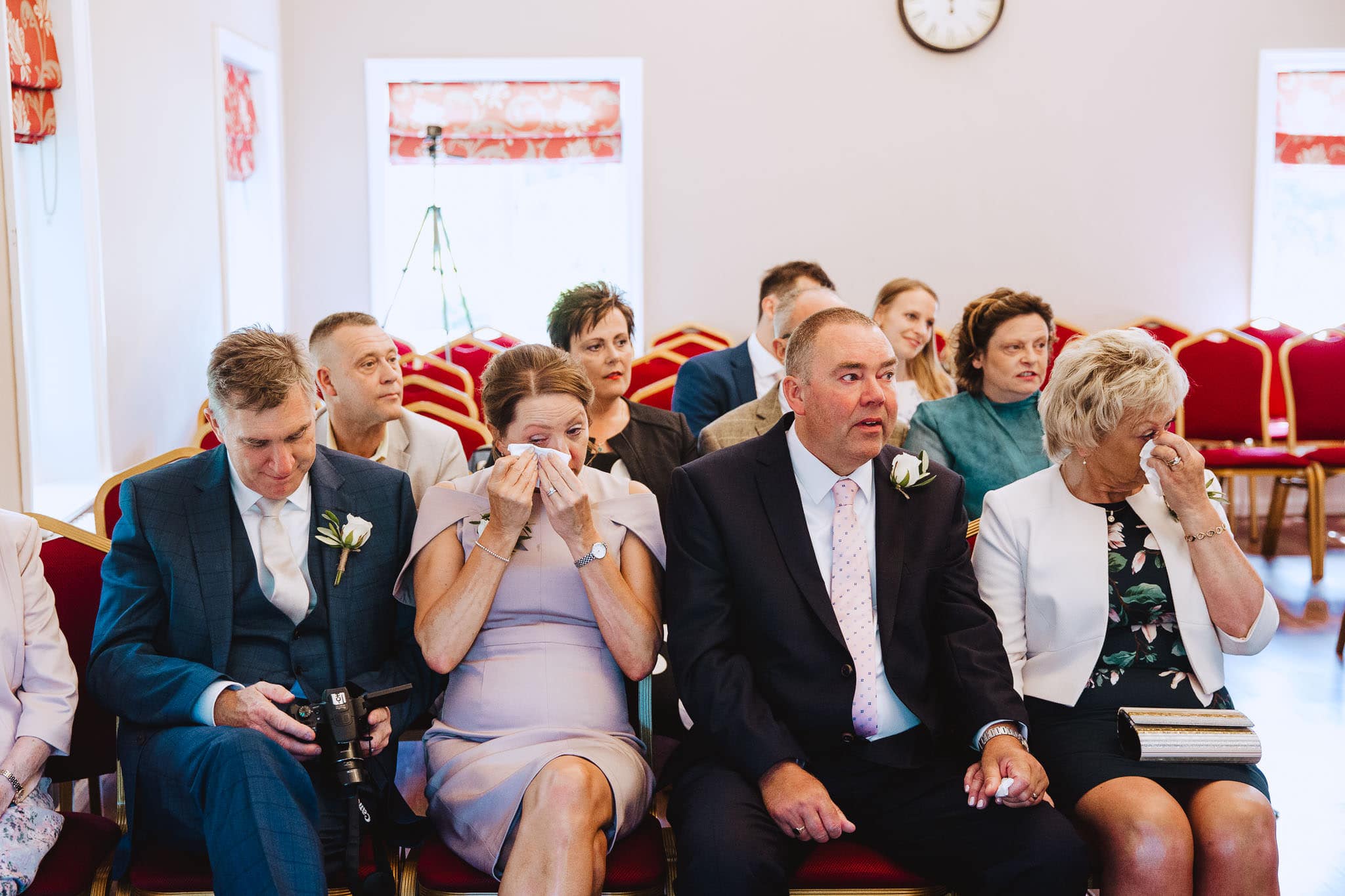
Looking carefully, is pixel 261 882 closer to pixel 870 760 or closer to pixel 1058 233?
pixel 870 760

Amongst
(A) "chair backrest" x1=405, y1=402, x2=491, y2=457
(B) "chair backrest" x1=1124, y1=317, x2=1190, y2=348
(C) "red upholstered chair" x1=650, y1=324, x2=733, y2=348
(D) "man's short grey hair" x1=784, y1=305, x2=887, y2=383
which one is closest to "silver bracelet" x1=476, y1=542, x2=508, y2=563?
(D) "man's short grey hair" x1=784, y1=305, x2=887, y2=383

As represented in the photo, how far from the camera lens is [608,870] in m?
2.14

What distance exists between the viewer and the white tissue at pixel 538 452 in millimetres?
2398

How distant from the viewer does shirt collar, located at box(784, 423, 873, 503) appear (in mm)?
2461

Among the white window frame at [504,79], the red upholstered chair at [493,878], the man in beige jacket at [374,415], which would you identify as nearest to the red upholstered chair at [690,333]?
the white window frame at [504,79]

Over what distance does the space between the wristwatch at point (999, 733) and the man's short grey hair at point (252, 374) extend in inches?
56.5

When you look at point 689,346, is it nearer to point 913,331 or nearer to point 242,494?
point 913,331

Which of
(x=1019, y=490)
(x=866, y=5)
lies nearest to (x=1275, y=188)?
(x=866, y=5)

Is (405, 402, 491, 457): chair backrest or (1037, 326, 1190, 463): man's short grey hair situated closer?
(1037, 326, 1190, 463): man's short grey hair

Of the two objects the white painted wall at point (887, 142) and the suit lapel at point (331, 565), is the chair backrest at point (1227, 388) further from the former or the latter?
the suit lapel at point (331, 565)

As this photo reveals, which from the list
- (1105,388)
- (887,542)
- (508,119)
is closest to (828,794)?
(887,542)

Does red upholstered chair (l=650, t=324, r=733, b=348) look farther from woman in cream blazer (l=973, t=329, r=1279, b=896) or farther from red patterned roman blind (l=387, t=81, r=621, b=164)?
woman in cream blazer (l=973, t=329, r=1279, b=896)

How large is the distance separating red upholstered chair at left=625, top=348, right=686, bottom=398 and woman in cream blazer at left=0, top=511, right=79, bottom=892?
3658mm

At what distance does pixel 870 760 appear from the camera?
2.29m
